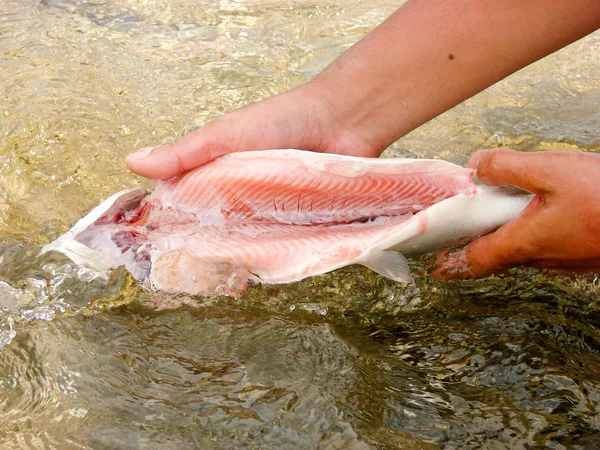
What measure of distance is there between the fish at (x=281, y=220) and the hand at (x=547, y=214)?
93mm

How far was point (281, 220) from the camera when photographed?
2670 millimetres

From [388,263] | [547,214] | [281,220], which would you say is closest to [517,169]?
[547,214]

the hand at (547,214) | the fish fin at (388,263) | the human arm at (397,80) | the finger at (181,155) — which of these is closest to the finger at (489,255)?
the hand at (547,214)

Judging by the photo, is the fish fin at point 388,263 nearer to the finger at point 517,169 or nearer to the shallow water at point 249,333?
the shallow water at point 249,333

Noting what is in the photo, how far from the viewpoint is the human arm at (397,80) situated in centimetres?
253

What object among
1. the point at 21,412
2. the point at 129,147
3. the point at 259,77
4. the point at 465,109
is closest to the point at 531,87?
the point at 465,109

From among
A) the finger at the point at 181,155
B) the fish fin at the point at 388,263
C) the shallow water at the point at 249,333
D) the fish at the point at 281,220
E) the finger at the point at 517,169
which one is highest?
the finger at the point at 181,155

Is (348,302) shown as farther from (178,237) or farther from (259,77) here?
(259,77)

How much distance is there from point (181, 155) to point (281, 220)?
17.5 inches

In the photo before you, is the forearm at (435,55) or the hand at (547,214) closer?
the hand at (547,214)

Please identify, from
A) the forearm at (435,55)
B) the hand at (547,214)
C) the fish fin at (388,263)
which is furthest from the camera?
the forearm at (435,55)

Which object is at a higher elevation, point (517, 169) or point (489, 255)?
point (517, 169)

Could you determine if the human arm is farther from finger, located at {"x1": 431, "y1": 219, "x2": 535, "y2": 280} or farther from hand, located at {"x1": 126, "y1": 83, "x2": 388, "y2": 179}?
finger, located at {"x1": 431, "y1": 219, "x2": 535, "y2": 280}

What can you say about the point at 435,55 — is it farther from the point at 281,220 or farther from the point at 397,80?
the point at 281,220
